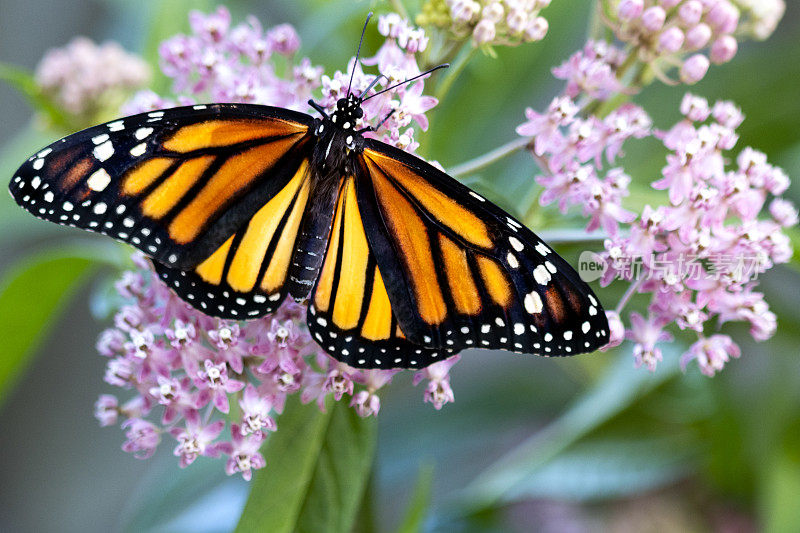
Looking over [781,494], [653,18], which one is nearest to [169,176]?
[653,18]

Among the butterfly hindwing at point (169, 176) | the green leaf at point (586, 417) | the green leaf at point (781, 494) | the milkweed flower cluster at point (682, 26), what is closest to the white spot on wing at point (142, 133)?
the butterfly hindwing at point (169, 176)

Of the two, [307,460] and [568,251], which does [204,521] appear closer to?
[307,460]

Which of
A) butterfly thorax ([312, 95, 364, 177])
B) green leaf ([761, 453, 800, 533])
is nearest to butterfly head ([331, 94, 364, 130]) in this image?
butterfly thorax ([312, 95, 364, 177])

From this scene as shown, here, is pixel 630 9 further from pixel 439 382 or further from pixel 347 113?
pixel 439 382

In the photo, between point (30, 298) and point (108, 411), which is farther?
point (30, 298)

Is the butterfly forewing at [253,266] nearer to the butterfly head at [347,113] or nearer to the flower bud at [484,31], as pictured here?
the butterfly head at [347,113]

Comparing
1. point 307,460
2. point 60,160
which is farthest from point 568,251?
point 60,160
